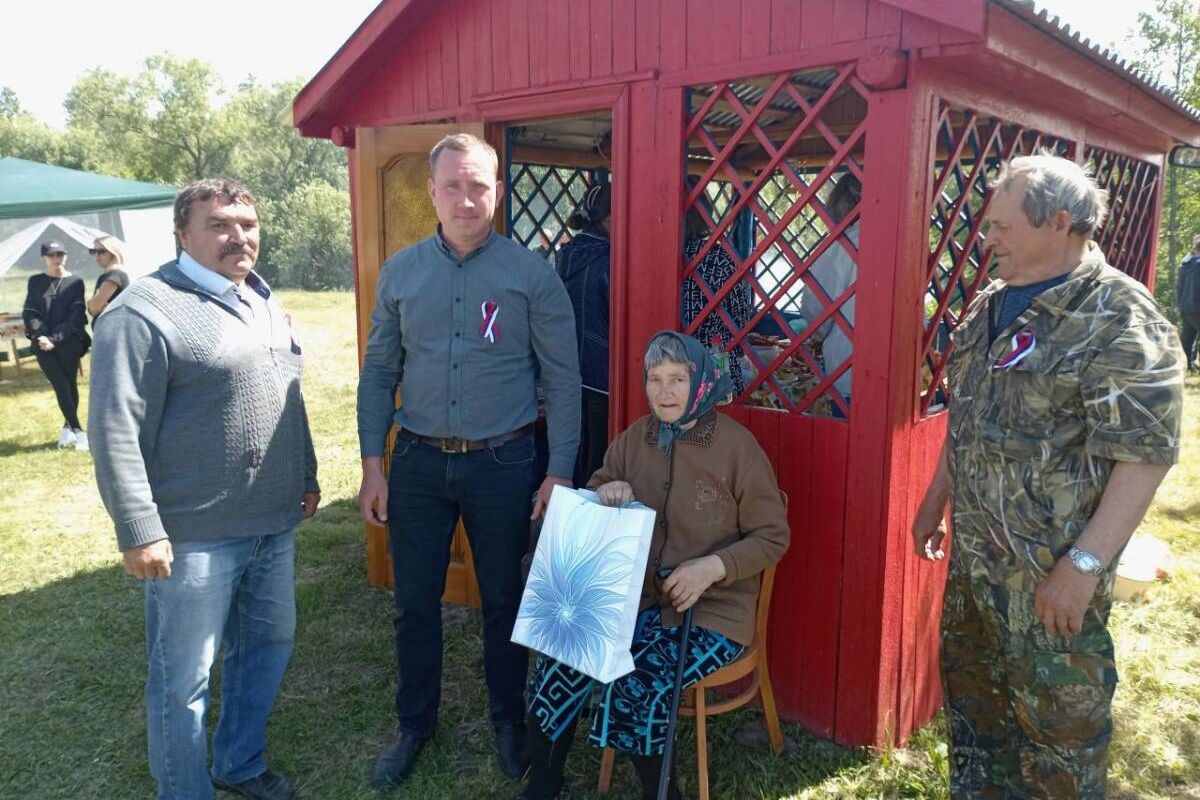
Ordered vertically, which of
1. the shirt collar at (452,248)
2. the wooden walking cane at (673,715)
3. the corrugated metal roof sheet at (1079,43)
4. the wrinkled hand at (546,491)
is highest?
the corrugated metal roof sheet at (1079,43)

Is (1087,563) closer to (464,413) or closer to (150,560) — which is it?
(464,413)

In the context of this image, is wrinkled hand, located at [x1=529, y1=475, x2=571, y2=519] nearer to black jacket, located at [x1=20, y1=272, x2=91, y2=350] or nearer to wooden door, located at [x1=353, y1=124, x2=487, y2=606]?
wooden door, located at [x1=353, y1=124, x2=487, y2=606]

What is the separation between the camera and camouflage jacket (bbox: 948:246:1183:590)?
1748mm

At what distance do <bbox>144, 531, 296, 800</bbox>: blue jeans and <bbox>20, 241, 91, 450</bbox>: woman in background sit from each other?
5.58m

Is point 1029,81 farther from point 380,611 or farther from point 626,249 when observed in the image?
point 380,611

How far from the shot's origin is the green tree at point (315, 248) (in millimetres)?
30719

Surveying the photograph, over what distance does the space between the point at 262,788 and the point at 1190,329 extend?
10995 mm

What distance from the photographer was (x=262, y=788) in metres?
2.59

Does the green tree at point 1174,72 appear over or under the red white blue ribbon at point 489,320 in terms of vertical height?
over

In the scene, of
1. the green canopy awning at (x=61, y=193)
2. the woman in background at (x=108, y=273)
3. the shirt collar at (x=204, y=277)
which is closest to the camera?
the shirt collar at (x=204, y=277)

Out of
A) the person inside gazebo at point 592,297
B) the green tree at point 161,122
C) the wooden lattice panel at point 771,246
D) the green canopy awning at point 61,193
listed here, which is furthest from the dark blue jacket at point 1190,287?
the green tree at point 161,122

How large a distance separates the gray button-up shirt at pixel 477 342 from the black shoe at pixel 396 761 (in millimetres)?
940

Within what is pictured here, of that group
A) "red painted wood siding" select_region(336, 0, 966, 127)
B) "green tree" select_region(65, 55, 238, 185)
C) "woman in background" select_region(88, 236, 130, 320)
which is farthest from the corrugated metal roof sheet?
"green tree" select_region(65, 55, 238, 185)

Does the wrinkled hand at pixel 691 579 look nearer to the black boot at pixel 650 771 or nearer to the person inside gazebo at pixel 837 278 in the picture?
the black boot at pixel 650 771
